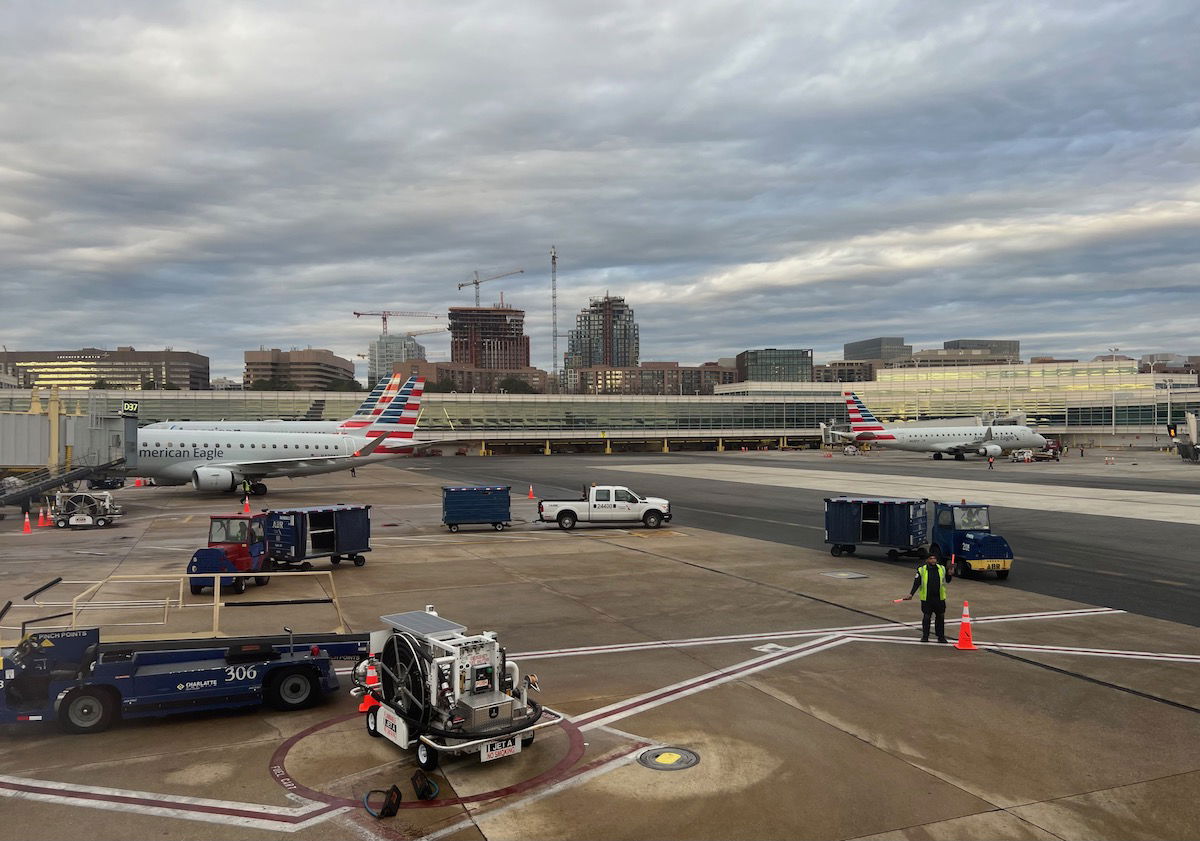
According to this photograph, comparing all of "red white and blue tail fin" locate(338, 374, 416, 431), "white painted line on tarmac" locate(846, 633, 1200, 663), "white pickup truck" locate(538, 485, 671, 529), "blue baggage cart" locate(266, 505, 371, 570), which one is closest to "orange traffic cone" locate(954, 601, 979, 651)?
"white painted line on tarmac" locate(846, 633, 1200, 663)

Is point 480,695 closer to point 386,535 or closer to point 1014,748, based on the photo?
point 1014,748

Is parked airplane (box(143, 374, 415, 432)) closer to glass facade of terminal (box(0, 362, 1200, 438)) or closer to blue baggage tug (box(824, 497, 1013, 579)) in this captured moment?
glass facade of terminal (box(0, 362, 1200, 438))

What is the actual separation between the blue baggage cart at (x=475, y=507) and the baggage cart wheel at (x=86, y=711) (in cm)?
2427

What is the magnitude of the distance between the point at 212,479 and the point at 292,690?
41.4 meters

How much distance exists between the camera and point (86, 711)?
42.3ft

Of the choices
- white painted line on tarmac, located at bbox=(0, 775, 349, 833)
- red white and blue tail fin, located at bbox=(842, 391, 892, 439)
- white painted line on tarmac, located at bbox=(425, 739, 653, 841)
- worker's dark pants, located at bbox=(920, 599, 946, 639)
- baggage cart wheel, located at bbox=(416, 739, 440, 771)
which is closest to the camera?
white painted line on tarmac, located at bbox=(425, 739, 653, 841)

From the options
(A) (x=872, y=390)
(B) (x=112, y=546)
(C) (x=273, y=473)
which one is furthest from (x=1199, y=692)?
(A) (x=872, y=390)

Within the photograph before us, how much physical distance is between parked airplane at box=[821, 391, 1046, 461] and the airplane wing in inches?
2392

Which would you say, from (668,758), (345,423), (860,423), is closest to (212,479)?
(345,423)

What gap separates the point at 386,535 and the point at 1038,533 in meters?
29.4

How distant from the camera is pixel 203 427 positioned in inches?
2837

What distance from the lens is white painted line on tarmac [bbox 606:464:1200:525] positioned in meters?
43.7

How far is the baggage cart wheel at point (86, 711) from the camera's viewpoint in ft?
41.8

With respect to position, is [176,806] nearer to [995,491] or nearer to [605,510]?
[605,510]
